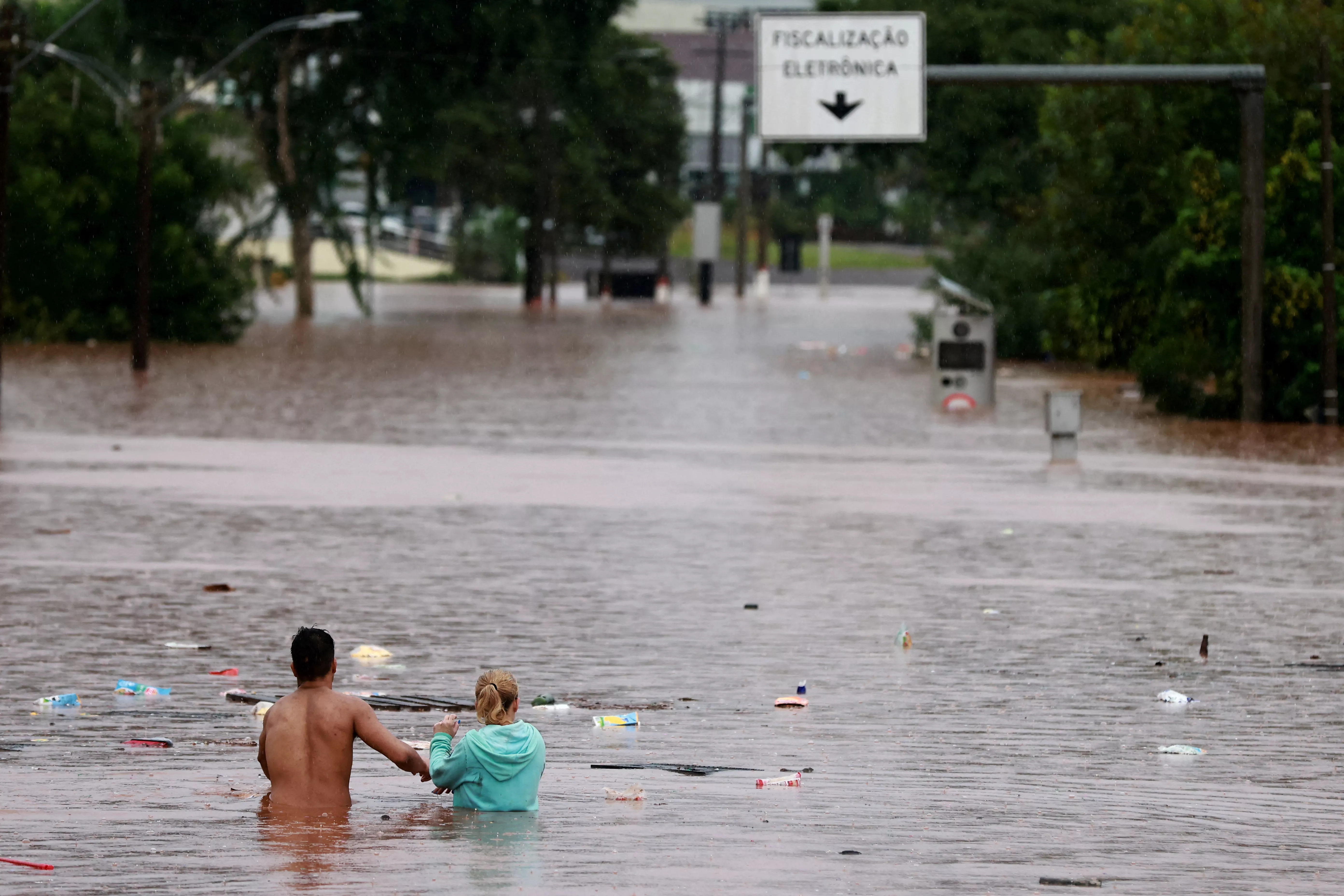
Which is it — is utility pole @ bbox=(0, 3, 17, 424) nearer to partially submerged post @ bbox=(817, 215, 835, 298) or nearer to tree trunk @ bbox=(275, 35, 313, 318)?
tree trunk @ bbox=(275, 35, 313, 318)

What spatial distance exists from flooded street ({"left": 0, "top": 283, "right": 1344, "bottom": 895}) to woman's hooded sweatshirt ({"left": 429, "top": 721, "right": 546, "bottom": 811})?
73mm

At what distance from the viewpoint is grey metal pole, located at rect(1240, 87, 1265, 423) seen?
2842 cm

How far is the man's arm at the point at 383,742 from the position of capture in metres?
7.62

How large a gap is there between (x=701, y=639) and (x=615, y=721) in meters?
2.50

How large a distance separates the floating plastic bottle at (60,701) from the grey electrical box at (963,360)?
74.4 ft

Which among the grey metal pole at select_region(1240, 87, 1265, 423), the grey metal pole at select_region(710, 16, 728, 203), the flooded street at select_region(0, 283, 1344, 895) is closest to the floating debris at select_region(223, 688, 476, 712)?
the flooded street at select_region(0, 283, 1344, 895)

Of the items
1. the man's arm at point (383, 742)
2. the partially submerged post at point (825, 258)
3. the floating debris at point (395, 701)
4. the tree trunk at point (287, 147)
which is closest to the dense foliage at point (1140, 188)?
the tree trunk at point (287, 147)

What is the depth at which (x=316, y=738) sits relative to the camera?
7.56 meters

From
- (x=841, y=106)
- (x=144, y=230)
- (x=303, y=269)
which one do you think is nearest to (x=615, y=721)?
(x=841, y=106)

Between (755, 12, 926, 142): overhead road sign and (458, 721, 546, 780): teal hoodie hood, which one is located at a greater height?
(755, 12, 926, 142): overhead road sign

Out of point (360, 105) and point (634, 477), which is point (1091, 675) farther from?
point (360, 105)

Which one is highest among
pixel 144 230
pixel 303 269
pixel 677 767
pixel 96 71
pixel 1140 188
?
pixel 96 71

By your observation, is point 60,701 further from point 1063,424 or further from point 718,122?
point 718,122

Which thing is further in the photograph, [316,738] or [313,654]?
[313,654]
